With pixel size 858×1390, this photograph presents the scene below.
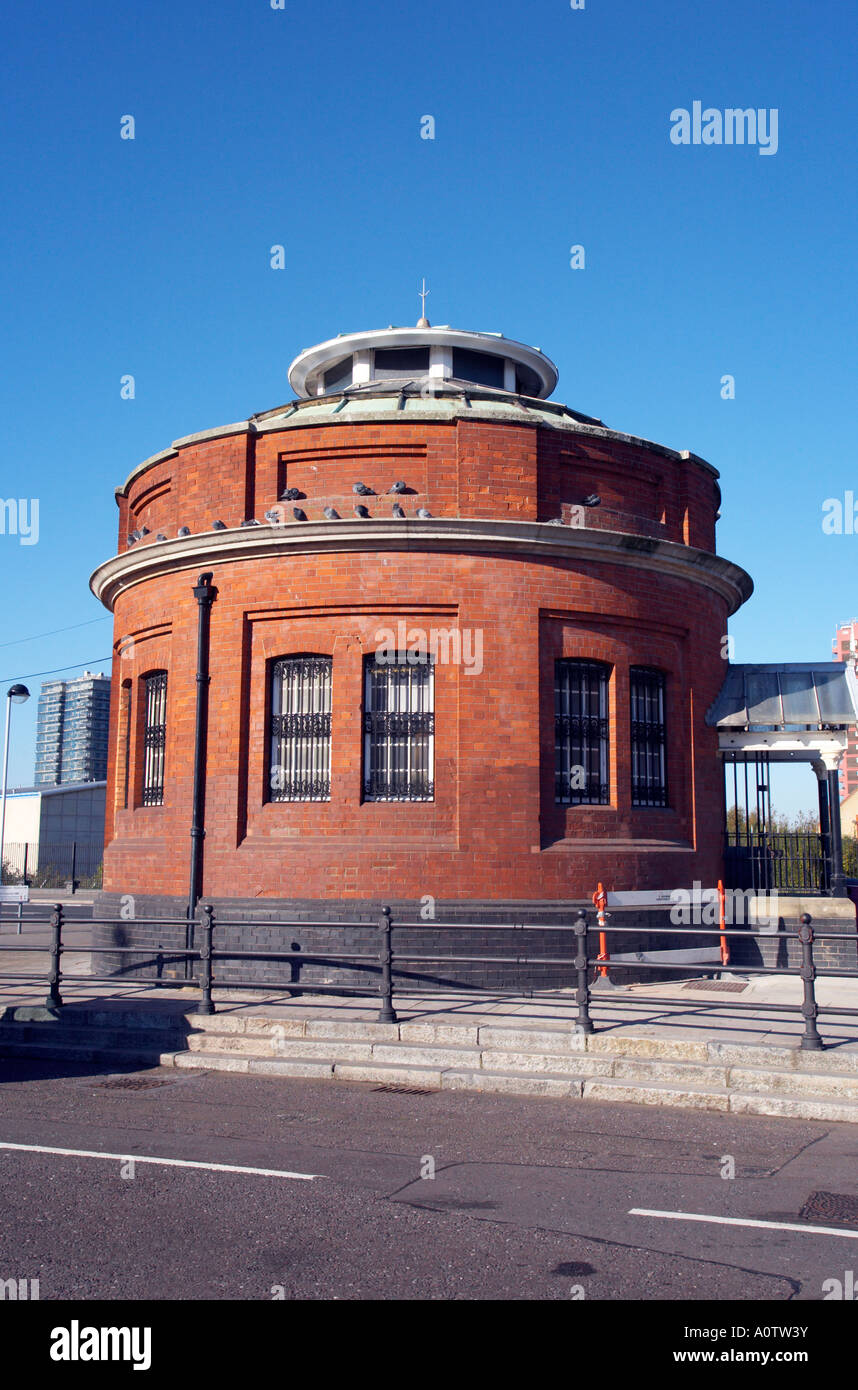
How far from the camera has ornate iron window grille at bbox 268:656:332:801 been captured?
14.6 metres

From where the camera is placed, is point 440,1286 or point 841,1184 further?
point 841,1184

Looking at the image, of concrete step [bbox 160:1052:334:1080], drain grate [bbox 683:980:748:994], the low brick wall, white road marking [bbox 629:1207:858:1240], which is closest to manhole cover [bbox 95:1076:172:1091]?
concrete step [bbox 160:1052:334:1080]

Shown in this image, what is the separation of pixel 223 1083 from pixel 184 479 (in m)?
9.04

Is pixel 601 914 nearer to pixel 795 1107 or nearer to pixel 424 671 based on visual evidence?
pixel 424 671

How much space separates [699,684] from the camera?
1609cm

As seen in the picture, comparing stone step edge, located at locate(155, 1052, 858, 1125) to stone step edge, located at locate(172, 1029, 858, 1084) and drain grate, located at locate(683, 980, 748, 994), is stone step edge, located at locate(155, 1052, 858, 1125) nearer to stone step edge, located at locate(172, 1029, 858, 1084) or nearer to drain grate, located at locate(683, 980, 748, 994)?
stone step edge, located at locate(172, 1029, 858, 1084)

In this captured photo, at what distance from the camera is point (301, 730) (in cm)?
1469

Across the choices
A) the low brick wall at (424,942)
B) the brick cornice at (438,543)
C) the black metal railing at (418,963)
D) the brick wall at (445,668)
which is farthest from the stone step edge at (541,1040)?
the brick cornice at (438,543)

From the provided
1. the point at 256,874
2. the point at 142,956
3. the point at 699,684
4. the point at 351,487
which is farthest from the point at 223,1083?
the point at 699,684

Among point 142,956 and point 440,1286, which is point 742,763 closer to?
point 142,956

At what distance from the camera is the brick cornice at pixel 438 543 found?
14.2 metres

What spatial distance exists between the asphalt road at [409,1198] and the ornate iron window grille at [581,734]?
585cm

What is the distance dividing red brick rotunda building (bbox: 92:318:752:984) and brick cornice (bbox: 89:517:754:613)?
0.03 metres

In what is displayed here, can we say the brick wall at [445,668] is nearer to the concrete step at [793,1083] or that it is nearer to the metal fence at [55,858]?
the concrete step at [793,1083]
